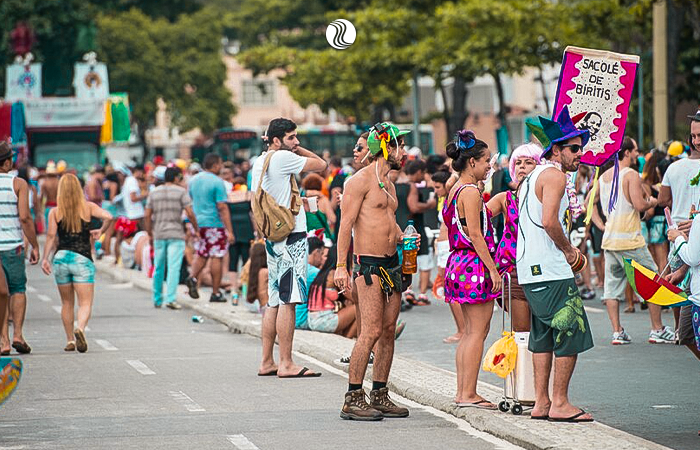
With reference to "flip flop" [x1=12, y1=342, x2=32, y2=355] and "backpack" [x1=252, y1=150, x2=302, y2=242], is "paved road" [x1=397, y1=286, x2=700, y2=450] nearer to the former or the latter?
"backpack" [x1=252, y1=150, x2=302, y2=242]

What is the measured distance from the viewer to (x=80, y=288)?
14211 millimetres

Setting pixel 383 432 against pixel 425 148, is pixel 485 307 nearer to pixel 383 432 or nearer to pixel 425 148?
pixel 383 432

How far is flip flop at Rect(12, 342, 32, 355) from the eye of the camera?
549 inches

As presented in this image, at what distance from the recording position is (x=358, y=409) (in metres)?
9.61

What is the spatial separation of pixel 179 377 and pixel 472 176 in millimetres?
3726

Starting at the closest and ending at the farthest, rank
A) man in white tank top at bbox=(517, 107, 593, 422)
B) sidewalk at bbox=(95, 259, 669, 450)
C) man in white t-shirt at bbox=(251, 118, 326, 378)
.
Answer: sidewalk at bbox=(95, 259, 669, 450) < man in white tank top at bbox=(517, 107, 593, 422) < man in white t-shirt at bbox=(251, 118, 326, 378)

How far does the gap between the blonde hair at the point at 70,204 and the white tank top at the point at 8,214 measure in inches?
22.9

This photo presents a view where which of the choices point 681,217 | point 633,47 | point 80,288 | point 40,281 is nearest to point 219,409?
point 80,288

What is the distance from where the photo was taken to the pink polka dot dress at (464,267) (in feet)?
31.1

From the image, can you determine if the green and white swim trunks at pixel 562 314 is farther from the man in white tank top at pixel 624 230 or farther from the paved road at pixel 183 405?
the man in white tank top at pixel 624 230

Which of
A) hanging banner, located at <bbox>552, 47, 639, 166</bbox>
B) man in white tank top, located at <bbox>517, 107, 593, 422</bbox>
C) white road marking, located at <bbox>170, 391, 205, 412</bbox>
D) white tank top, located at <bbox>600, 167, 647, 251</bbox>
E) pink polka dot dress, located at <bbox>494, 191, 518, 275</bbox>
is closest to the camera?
man in white tank top, located at <bbox>517, 107, 593, 422</bbox>

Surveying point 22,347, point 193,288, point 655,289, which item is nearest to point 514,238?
point 655,289

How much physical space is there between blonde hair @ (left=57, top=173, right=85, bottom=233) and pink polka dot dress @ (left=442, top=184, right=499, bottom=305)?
5.50 metres

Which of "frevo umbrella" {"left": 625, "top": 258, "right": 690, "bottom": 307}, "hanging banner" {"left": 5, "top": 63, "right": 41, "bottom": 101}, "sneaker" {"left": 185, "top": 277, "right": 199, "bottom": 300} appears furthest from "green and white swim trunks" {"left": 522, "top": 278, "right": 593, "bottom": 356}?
"hanging banner" {"left": 5, "top": 63, "right": 41, "bottom": 101}
